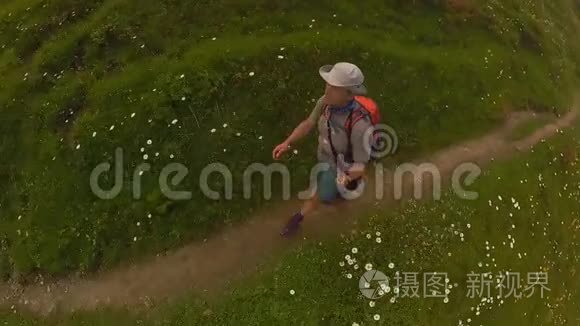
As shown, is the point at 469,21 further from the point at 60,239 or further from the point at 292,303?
the point at 60,239

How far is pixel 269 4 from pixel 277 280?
1239cm

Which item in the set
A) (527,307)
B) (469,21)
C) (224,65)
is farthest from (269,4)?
(527,307)

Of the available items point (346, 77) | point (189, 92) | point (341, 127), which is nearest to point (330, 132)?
point (341, 127)

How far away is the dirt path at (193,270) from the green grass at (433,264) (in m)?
0.39

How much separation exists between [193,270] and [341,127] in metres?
7.40

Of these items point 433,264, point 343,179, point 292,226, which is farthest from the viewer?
point 433,264

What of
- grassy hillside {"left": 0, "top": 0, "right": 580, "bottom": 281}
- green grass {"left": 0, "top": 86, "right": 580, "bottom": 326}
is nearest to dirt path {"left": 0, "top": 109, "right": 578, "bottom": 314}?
green grass {"left": 0, "top": 86, "right": 580, "bottom": 326}

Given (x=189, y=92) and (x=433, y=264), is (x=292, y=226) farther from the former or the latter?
(x=189, y=92)

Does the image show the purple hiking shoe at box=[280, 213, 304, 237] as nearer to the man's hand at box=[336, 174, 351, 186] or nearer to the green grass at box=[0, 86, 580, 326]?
the green grass at box=[0, 86, 580, 326]

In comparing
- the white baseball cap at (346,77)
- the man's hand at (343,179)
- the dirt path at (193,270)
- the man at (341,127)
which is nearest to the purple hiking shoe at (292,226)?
the dirt path at (193,270)

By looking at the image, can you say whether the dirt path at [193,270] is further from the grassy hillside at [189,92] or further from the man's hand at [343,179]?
the man's hand at [343,179]

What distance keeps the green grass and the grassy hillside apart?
237cm

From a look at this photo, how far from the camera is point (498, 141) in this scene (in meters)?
20.2

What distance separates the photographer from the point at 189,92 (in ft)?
59.8
